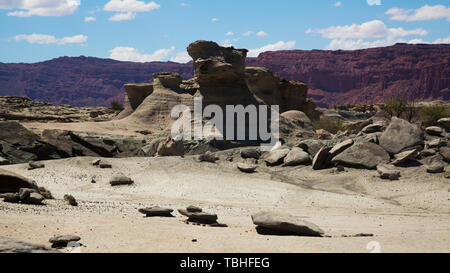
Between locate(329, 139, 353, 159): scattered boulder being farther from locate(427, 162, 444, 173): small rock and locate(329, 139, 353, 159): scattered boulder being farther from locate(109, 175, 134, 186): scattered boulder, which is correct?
locate(109, 175, 134, 186): scattered boulder

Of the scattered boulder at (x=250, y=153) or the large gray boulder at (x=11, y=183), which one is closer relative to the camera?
the large gray boulder at (x=11, y=183)

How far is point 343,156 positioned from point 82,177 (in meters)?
8.24

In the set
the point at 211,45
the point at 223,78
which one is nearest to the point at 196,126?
the point at 223,78

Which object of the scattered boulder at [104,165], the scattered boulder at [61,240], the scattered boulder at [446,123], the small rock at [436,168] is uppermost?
the scattered boulder at [446,123]

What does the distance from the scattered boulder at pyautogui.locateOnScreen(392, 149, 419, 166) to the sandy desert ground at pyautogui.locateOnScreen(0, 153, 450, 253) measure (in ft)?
1.42

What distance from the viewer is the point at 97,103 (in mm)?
151250

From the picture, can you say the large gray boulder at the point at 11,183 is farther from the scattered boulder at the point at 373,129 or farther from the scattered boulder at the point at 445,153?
the scattered boulder at the point at 373,129

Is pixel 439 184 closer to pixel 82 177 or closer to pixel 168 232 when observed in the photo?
pixel 168 232

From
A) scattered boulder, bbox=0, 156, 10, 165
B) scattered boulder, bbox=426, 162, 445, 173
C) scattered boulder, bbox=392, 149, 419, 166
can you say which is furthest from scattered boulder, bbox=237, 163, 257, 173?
scattered boulder, bbox=0, 156, 10, 165

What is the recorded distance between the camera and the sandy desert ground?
5.32 metres

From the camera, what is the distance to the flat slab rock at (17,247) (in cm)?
389

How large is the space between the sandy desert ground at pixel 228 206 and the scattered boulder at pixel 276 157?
13.2 inches

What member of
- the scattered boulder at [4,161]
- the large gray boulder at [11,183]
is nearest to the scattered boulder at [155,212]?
the large gray boulder at [11,183]

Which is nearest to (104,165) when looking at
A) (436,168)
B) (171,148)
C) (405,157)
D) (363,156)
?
(171,148)
